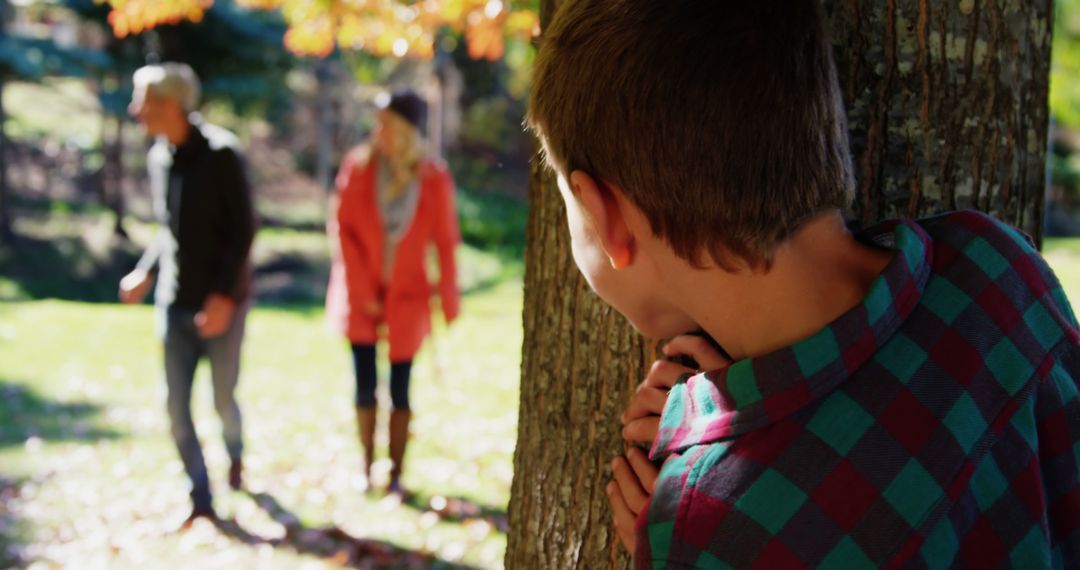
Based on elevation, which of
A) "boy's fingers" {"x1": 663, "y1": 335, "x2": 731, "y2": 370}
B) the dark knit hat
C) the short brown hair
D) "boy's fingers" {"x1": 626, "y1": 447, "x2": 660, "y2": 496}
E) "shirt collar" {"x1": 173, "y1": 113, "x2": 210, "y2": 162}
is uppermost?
the dark knit hat

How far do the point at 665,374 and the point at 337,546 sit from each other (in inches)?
168

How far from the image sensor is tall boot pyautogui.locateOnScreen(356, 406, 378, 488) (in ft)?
18.9

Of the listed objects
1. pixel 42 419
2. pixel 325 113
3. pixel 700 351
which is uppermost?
pixel 325 113

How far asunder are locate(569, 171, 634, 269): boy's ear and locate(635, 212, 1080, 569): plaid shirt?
0.55 ft

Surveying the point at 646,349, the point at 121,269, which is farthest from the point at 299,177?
the point at 646,349

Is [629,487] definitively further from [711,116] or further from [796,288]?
[711,116]

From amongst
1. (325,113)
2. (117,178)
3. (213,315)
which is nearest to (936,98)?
(213,315)

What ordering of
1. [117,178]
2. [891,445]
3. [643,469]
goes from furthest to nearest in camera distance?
1. [117,178]
2. [643,469]
3. [891,445]

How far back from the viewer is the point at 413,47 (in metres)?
5.76

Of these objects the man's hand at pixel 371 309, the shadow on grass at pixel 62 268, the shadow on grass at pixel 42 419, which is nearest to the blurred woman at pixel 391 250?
the man's hand at pixel 371 309

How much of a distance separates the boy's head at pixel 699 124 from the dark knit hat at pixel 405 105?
15.2 ft

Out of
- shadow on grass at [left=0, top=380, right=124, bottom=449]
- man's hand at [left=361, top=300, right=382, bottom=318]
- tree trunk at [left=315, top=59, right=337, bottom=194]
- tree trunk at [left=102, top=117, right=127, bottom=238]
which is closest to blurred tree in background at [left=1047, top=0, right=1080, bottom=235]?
man's hand at [left=361, top=300, right=382, bottom=318]

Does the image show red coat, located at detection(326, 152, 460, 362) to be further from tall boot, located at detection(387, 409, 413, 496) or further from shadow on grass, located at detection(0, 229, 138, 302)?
shadow on grass, located at detection(0, 229, 138, 302)

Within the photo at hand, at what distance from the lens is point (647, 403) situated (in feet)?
4.48
